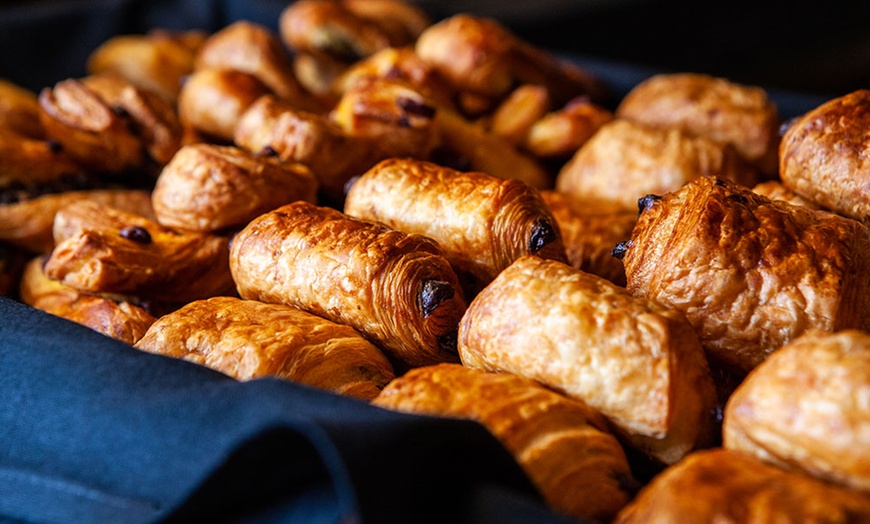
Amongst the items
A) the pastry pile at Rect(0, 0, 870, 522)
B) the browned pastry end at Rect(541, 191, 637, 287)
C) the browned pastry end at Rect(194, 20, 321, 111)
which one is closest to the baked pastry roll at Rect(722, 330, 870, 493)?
the pastry pile at Rect(0, 0, 870, 522)

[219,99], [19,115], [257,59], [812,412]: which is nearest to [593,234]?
[812,412]

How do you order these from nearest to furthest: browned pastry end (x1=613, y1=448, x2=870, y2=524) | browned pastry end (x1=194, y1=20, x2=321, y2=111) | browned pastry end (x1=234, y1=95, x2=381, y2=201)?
browned pastry end (x1=613, y1=448, x2=870, y2=524)
browned pastry end (x1=234, y1=95, x2=381, y2=201)
browned pastry end (x1=194, y1=20, x2=321, y2=111)

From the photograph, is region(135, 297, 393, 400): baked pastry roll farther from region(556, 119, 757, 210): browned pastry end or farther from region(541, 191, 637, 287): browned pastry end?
region(556, 119, 757, 210): browned pastry end

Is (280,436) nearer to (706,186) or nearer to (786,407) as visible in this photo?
(786,407)

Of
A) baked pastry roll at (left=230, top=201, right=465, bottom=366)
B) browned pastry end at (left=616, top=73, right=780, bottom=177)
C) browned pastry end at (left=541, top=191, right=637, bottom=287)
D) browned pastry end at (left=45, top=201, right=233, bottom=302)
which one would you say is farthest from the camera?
browned pastry end at (left=616, top=73, right=780, bottom=177)

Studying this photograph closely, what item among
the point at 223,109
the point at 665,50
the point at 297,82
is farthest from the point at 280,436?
the point at 665,50

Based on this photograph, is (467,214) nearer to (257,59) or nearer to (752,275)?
(752,275)

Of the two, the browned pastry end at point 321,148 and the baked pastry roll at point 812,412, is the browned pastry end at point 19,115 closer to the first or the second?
the browned pastry end at point 321,148

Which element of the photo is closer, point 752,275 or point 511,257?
point 752,275
